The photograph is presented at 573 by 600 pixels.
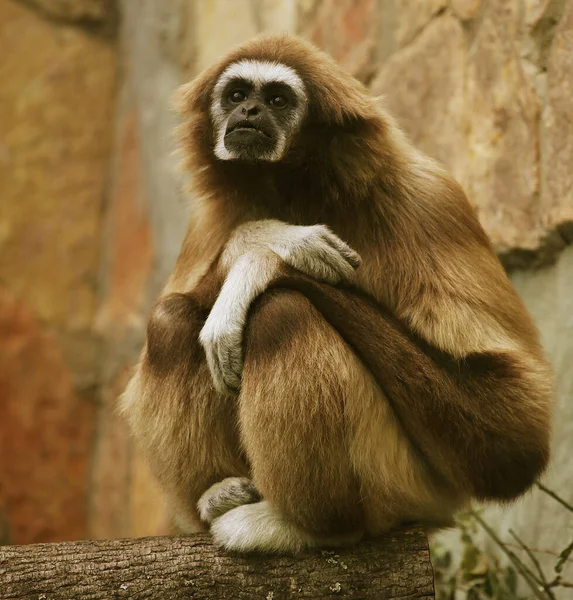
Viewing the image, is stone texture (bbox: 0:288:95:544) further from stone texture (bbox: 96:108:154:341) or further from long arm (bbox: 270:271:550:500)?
long arm (bbox: 270:271:550:500)

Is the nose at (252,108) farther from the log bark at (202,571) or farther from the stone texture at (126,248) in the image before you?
the stone texture at (126,248)

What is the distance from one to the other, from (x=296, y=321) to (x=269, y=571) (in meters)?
0.98

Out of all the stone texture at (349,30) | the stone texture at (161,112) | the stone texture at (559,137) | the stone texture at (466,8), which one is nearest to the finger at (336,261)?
the stone texture at (559,137)

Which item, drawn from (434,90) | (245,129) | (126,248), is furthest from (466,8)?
(126,248)

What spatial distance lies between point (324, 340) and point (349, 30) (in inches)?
137

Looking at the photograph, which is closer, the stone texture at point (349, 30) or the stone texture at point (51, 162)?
the stone texture at point (349, 30)

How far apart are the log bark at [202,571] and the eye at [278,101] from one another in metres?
1.91

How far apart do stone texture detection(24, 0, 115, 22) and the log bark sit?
658cm

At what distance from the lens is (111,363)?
8.44 metres

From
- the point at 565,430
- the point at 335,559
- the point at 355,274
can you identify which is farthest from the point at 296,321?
the point at 565,430

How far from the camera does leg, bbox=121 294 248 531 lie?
396 cm

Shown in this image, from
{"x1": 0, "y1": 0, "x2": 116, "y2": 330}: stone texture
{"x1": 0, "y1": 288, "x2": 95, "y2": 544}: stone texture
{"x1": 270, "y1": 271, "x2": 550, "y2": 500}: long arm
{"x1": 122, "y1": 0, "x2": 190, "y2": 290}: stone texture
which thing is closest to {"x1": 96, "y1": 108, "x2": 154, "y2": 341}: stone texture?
{"x1": 122, "y1": 0, "x2": 190, "y2": 290}: stone texture

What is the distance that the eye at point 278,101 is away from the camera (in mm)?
4188

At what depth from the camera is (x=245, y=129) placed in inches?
162
